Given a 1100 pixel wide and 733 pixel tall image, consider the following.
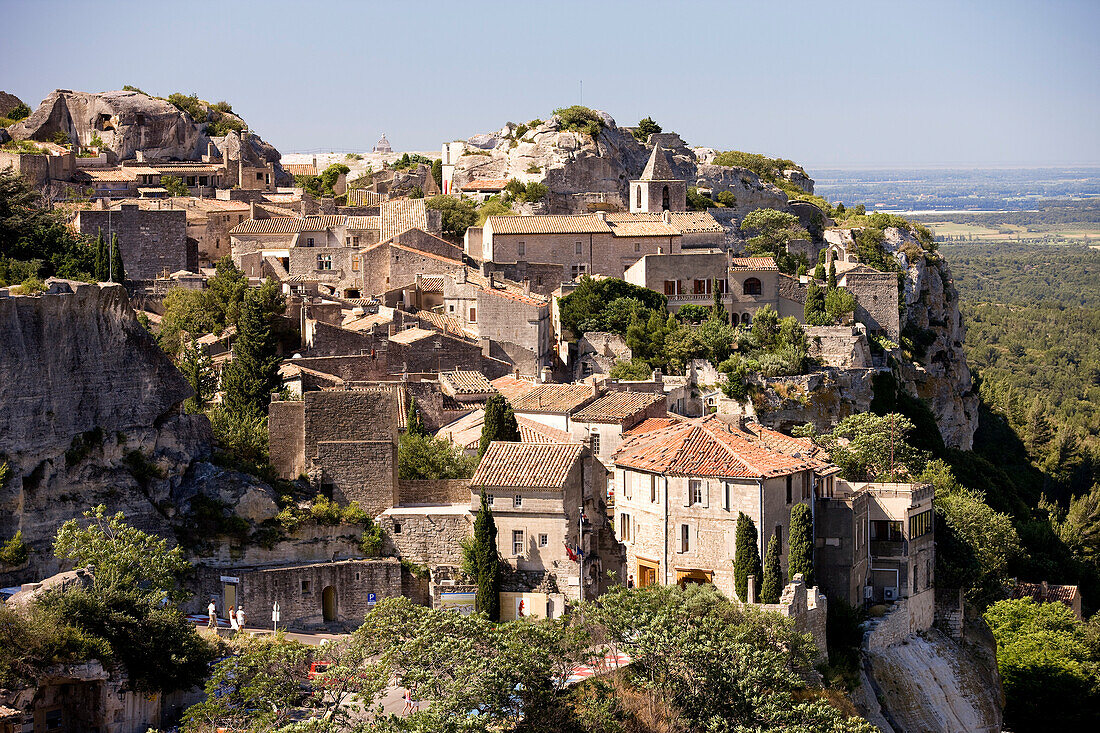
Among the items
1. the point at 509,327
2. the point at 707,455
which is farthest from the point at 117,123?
the point at 707,455

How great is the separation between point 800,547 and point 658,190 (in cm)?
4010

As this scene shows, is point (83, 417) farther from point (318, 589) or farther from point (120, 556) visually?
point (318, 589)

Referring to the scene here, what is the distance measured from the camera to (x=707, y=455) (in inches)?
1507

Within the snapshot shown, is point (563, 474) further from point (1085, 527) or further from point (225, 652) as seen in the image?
point (1085, 527)

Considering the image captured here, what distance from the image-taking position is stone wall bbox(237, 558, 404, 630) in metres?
34.8

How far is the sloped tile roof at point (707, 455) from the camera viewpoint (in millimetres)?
37503

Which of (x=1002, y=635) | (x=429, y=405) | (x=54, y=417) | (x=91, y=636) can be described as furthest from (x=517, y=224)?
(x=91, y=636)

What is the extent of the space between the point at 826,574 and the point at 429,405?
13.0 m

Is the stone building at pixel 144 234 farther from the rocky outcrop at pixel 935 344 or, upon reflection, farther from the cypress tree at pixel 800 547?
the rocky outcrop at pixel 935 344

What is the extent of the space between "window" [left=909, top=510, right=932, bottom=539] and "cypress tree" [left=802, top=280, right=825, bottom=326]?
20788 mm

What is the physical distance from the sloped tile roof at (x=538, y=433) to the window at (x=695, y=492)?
6324mm

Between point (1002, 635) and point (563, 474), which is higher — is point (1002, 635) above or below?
below

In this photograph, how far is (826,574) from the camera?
39.4 meters

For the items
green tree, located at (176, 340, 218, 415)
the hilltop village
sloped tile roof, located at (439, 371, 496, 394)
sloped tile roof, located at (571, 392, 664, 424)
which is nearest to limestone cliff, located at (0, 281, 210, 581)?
the hilltop village
